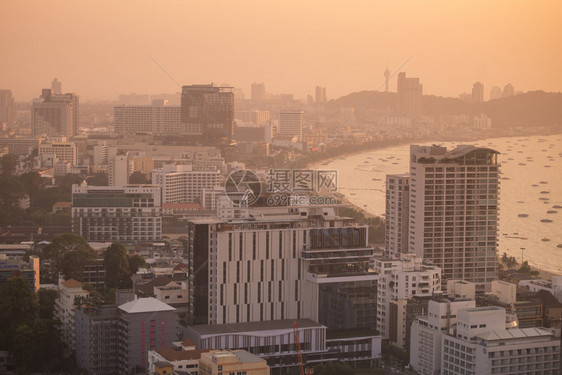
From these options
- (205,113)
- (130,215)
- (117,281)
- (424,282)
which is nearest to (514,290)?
(424,282)

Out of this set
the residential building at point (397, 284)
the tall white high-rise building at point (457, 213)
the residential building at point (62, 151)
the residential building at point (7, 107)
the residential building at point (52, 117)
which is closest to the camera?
the residential building at point (397, 284)

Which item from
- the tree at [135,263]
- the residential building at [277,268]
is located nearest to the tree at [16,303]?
the residential building at [277,268]

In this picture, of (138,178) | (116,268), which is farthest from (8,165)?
(116,268)

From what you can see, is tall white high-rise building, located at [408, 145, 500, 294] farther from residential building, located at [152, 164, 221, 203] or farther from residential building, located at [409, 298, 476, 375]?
residential building, located at [152, 164, 221, 203]

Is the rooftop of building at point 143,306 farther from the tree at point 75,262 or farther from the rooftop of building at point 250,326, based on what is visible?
the tree at point 75,262

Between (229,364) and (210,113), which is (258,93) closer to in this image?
(210,113)
